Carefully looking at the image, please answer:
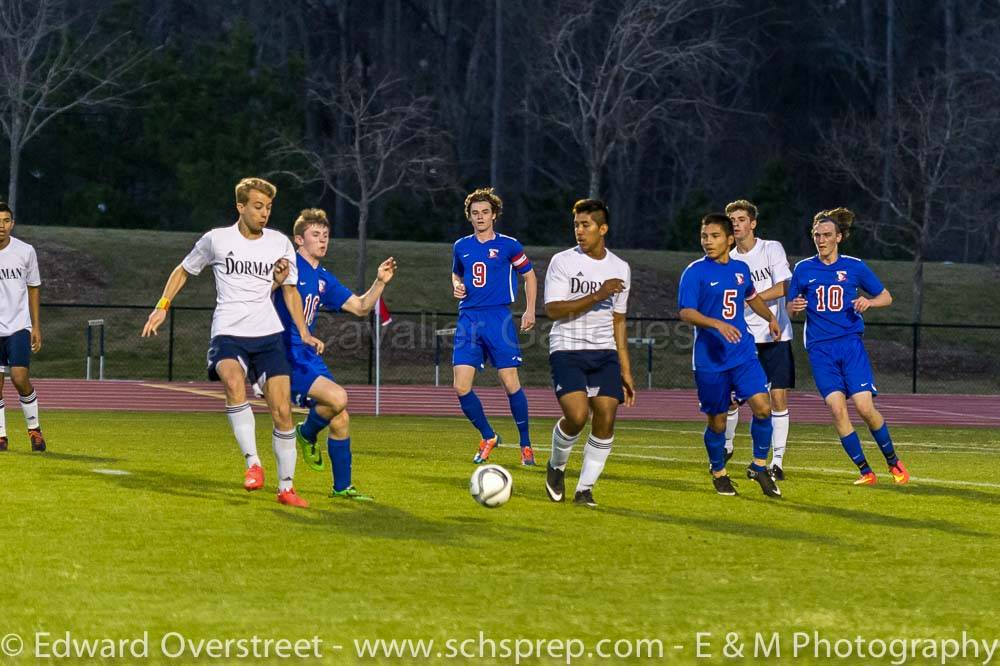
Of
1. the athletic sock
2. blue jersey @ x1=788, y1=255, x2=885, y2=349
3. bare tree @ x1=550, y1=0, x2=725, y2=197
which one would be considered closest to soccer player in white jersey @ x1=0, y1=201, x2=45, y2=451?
the athletic sock

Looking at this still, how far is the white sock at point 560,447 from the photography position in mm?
10898

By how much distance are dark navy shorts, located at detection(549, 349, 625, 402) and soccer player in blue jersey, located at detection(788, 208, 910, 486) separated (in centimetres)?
254

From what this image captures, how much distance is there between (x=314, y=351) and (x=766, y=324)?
4.46 m

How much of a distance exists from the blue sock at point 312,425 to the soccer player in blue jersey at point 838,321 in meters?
3.90

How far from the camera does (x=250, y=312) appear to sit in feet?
33.7

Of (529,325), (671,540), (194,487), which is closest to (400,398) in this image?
(529,325)

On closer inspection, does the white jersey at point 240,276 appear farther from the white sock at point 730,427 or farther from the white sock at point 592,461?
the white sock at point 730,427

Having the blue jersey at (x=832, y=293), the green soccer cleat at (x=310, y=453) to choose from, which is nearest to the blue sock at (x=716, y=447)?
the blue jersey at (x=832, y=293)

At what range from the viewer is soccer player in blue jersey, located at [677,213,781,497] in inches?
445

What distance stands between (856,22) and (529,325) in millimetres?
55914

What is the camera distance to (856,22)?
2611 inches

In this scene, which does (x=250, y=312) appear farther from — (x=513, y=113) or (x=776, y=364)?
(x=513, y=113)

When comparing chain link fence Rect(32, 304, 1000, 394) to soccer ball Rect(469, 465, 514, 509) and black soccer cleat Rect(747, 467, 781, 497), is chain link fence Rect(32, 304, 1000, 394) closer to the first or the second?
black soccer cleat Rect(747, 467, 781, 497)

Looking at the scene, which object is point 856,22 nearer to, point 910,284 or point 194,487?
point 910,284
